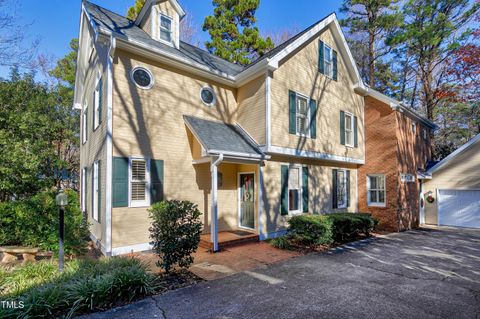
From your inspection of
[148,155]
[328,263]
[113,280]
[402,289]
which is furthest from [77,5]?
[402,289]

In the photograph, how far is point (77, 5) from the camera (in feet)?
38.2

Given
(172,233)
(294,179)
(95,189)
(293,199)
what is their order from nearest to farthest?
(172,233) < (95,189) < (293,199) < (294,179)

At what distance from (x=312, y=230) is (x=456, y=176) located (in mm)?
10963

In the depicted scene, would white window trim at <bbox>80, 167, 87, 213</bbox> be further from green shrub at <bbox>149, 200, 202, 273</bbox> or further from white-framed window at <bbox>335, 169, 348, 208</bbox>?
white-framed window at <bbox>335, 169, 348, 208</bbox>

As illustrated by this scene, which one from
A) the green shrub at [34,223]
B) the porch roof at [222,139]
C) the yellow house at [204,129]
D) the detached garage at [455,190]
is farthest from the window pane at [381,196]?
the green shrub at [34,223]

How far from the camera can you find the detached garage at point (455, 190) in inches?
524

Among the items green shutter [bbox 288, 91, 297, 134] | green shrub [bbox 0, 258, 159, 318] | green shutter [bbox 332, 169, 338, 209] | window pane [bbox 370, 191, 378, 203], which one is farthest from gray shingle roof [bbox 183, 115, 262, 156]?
window pane [bbox 370, 191, 378, 203]

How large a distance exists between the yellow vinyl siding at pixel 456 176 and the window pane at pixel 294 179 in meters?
9.43

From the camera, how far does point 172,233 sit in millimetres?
5613

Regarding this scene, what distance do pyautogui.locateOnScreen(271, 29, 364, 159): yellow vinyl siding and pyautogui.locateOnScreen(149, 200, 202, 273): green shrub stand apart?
15.9 feet

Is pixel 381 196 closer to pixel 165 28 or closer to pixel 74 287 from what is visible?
pixel 165 28

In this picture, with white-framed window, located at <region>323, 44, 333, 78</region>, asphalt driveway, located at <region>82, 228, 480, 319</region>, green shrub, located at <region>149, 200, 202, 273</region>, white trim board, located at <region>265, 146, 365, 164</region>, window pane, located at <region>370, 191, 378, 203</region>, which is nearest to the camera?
asphalt driveway, located at <region>82, 228, 480, 319</region>

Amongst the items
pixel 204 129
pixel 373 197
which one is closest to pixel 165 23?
pixel 204 129

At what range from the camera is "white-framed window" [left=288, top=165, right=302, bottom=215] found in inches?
414
